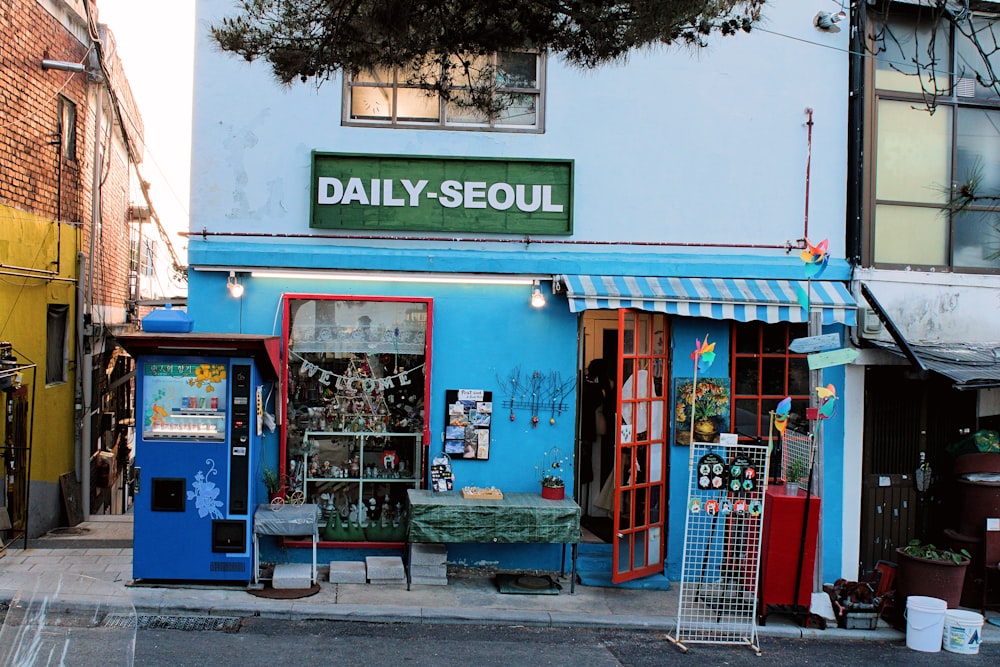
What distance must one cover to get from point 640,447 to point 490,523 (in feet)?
6.19

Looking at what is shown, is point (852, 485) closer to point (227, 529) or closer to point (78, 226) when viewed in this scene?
point (227, 529)

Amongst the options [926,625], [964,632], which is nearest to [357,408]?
[926,625]

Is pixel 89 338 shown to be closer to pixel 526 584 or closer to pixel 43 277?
pixel 43 277

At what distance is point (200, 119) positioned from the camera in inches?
358

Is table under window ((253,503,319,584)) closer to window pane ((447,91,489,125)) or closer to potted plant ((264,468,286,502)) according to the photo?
potted plant ((264,468,286,502))

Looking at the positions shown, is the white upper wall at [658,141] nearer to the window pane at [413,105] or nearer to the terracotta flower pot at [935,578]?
the window pane at [413,105]

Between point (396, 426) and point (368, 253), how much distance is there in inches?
74.2

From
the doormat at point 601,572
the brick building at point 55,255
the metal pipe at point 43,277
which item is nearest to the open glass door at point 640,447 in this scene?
the doormat at point 601,572

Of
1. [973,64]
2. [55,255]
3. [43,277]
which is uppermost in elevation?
[973,64]

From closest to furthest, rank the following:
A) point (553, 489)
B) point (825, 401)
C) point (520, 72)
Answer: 1. point (825, 401)
2. point (553, 489)
3. point (520, 72)

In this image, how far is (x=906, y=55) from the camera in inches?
→ 392

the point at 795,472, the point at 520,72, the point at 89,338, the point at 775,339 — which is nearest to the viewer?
the point at 795,472

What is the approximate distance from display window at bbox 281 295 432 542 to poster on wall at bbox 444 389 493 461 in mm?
294

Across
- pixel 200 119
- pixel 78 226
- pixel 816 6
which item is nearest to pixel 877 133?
pixel 816 6
